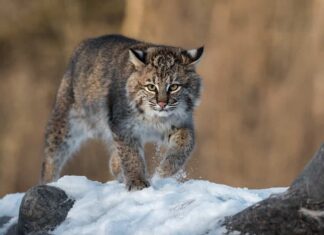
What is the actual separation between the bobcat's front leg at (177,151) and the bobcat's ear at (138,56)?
0.57 meters

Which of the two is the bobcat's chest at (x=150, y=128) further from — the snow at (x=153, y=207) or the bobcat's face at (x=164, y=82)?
the snow at (x=153, y=207)

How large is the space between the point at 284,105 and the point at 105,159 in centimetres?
285

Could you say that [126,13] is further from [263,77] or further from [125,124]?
[125,124]

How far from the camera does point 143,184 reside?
7145mm

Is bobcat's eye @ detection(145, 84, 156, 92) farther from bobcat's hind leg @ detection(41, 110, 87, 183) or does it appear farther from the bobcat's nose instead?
bobcat's hind leg @ detection(41, 110, 87, 183)

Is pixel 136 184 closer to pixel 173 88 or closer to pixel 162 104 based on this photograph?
pixel 162 104

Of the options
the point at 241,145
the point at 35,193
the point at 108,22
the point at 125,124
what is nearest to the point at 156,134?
the point at 125,124

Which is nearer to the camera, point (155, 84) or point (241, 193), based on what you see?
point (241, 193)

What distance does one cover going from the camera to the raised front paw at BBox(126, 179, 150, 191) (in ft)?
23.3

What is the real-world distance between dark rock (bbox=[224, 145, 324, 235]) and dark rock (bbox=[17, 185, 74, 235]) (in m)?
1.69

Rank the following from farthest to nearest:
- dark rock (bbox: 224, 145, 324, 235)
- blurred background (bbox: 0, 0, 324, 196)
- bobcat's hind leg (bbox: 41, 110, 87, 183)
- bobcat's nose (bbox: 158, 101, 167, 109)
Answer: blurred background (bbox: 0, 0, 324, 196)
bobcat's hind leg (bbox: 41, 110, 87, 183)
bobcat's nose (bbox: 158, 101, 167, 109)
dark rock (bbox: 224, 145, 324, 235)

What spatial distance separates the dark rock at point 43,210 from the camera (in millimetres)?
6883

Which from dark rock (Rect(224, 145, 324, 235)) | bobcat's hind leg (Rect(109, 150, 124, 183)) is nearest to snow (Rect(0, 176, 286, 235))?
dark rock (Rect(224, 145, 324, 235))

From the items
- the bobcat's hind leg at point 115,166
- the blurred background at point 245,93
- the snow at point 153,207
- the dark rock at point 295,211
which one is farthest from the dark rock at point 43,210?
the blurred background at point 245,93
